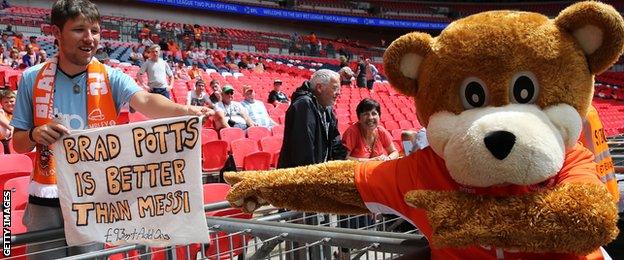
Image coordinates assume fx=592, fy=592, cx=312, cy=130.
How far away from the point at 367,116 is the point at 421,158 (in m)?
2.37

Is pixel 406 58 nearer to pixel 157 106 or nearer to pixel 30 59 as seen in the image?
pixel 157 106

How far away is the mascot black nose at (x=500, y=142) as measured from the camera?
122cm

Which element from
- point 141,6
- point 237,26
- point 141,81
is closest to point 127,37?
point 141,6

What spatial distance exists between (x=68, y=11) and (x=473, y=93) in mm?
1366

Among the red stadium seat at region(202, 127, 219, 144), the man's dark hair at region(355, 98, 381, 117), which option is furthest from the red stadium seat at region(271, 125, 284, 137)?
the man's dark hair at region(355, 98, 381, 117)

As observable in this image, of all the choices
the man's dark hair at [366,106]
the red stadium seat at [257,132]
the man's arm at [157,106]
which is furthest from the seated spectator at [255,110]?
the man's arm at [157,106]

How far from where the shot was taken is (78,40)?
78.5 inches

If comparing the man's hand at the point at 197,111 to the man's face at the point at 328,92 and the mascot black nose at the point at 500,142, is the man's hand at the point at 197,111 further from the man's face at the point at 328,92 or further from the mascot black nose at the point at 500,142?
the man's face at the point at 328,92

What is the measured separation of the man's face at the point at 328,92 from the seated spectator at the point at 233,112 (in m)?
3.59

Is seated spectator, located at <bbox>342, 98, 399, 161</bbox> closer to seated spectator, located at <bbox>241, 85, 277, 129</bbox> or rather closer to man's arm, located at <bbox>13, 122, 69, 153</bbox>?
man's arm, located at <bbox>13, 122, 69, 153</bbox>

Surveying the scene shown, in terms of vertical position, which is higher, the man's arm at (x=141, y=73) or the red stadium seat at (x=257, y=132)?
the man's arm at (x=141, y=73)

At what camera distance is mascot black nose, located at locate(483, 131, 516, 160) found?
122 cm

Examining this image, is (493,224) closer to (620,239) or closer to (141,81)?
(620,239)

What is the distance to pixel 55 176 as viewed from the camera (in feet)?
6.48
